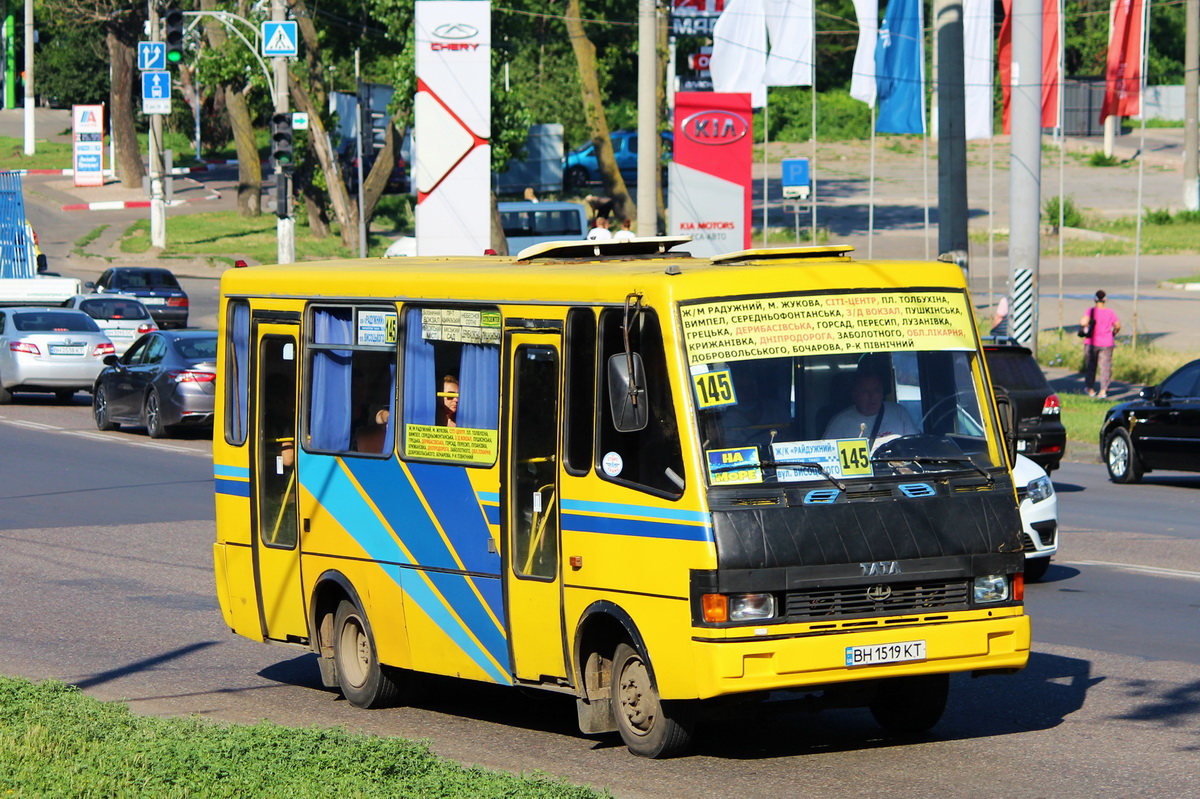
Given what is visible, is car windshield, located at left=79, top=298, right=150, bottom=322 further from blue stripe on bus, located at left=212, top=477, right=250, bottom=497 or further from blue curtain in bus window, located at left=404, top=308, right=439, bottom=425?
blue curtain in bus window, located at left=404, top=308, right=439, bottom=425

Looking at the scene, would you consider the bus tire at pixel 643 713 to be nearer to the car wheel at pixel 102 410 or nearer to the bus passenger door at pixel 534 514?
the bus passenger door at pixel 534 514

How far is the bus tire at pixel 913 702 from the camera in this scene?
840cm

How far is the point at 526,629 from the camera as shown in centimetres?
846

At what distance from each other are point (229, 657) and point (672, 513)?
4590mm

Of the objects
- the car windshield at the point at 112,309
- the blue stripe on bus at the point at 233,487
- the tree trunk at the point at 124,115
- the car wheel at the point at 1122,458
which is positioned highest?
the tree trunk at the point at 124,115

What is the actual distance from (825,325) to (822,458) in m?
0.67

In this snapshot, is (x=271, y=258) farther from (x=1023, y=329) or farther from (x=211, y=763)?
(x=211, y=763)

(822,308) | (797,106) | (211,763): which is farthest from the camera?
(797,106)

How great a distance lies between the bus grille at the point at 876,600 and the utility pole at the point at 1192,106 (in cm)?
5181

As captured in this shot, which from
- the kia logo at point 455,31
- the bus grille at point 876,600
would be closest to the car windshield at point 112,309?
the kia logo at point 455,31

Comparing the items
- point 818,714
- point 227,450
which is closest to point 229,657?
point 227,450

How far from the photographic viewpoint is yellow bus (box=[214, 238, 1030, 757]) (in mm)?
7570

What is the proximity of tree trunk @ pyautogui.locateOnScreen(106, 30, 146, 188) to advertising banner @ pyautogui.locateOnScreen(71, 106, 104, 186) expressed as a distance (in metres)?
1.37

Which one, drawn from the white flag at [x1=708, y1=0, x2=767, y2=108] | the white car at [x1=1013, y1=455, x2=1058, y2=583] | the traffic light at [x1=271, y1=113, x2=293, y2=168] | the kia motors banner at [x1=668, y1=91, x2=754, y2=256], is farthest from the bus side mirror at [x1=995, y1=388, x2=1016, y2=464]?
the white flag at [x1=708, y1=0, x2=767, y2=108]
